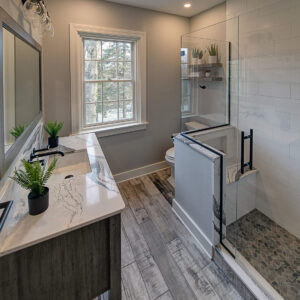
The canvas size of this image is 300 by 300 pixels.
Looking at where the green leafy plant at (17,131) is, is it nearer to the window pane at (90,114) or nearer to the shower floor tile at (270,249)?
the window pane at (90,114)

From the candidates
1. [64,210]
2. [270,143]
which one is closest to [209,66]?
[270,143]

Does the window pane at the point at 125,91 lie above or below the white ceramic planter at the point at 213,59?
below

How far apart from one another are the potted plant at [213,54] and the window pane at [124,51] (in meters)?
1.14

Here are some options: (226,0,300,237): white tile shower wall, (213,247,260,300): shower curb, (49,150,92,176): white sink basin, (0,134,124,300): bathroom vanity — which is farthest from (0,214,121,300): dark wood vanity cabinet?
(226,0,300,237): white tile shower wall

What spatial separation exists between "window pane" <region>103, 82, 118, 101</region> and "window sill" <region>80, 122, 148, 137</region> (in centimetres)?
41

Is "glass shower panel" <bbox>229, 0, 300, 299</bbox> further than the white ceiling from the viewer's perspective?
No

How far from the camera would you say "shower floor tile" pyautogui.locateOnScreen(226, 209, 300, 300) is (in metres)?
1.50

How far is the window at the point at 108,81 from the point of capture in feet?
8.60

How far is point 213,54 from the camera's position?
278 centimetres

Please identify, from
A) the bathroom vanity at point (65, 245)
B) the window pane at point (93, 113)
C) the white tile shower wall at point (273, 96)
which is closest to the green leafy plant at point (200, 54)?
the white tile shower wall at point (273, 96)

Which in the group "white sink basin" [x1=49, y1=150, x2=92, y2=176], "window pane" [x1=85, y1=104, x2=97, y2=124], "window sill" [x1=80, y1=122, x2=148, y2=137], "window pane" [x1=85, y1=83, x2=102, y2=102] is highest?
"window pane" [x1=85, y1=83, x2=102, y2=102]

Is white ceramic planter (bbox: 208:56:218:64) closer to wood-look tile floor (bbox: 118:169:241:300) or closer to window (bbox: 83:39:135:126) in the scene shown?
window (bbox: 83:39:135:126)

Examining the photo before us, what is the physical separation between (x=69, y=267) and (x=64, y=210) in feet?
0.91

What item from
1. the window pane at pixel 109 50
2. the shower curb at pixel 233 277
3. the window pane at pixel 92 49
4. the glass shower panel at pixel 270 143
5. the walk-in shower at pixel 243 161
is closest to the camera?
the shower curb at pixel 233 277
